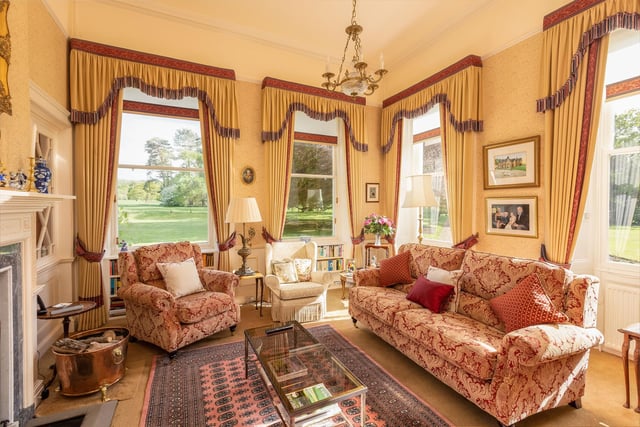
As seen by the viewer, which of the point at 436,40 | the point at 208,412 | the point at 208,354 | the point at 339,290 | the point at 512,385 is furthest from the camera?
the point at 339,290

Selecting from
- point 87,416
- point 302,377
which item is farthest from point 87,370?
point 302,377

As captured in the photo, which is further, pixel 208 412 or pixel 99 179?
pixel 99 179

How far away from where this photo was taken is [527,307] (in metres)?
2.10

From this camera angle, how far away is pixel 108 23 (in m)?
3.63

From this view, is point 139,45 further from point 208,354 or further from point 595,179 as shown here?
point 595,179

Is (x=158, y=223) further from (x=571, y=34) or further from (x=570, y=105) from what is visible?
(x=571, y=34)

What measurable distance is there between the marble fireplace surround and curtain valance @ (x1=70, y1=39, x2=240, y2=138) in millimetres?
1908

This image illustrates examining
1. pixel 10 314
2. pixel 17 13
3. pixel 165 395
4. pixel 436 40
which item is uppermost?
pixel 436 40

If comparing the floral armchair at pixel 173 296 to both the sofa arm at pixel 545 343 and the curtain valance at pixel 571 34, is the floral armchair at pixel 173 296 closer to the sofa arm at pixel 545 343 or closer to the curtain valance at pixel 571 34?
the sofa arm at pixel 545 343

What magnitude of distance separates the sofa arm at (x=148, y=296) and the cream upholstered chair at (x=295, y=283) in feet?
4.11

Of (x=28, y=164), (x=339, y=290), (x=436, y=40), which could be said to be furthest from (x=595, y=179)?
(x=28, y=164)

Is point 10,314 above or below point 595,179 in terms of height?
below

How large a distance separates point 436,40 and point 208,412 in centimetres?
522

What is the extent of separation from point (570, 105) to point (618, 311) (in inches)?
79.2
